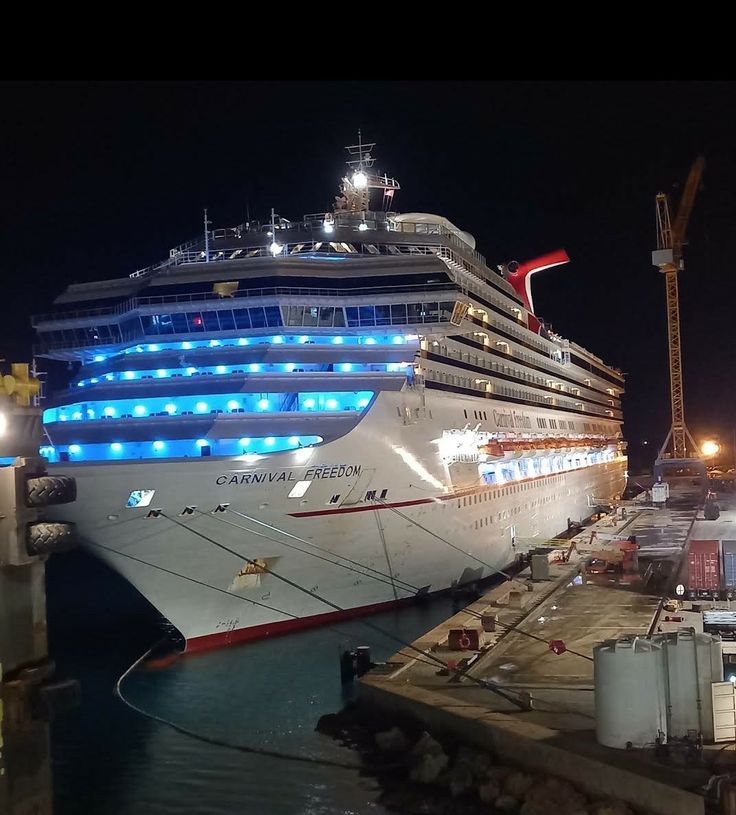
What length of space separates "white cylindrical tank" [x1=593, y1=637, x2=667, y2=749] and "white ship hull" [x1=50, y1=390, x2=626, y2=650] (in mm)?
10173

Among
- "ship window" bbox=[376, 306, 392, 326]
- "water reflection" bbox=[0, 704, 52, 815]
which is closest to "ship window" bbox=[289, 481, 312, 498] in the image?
"ship window" bbox=[376, 306, 392, 326]

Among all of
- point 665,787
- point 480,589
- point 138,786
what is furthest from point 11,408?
point 480,589

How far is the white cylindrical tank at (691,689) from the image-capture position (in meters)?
11.3

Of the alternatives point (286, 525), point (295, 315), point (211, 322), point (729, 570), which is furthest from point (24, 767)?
point (729, 570)

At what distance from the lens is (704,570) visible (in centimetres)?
2102

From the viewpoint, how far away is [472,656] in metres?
16.5

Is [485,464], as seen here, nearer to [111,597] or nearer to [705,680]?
[111,597]

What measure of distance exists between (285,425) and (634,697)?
37.0 feet

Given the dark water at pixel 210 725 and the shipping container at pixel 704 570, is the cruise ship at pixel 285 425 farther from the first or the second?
the shipping container at pixel 704 570

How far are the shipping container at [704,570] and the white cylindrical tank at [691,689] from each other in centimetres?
1024

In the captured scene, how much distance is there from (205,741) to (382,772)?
3.62 metres

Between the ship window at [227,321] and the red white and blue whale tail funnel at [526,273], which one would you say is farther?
the red white and blue whale tail funnel at [526,273]

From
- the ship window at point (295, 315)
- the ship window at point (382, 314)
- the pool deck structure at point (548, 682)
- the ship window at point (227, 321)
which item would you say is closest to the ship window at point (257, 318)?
the ship window at point (227, 321)

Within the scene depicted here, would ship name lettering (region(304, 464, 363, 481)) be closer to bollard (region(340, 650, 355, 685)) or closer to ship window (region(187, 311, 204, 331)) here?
bollard (region(340, 650, 355, 685))
